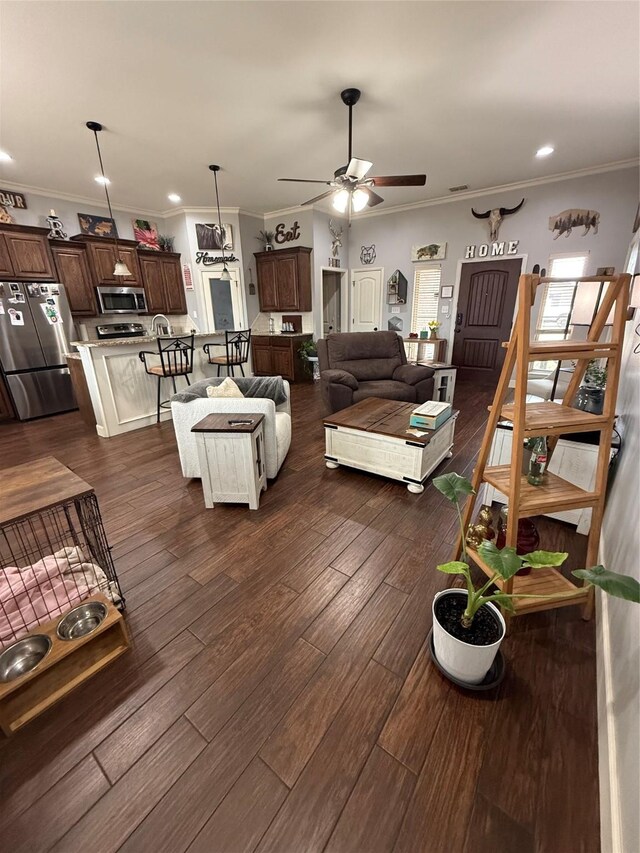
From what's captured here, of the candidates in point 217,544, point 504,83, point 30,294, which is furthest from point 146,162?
point 217,544

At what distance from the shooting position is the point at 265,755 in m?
1.11

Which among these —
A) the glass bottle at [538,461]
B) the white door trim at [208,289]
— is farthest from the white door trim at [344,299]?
the glass bottle at [538,461]

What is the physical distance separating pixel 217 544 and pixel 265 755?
1.14 meters

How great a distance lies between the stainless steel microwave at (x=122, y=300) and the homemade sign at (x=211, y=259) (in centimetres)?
115

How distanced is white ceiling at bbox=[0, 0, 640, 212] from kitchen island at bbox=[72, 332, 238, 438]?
2.06 metres

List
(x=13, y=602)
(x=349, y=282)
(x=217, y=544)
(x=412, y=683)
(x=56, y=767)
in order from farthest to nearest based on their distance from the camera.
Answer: (x=349, y=282) < (x=217, y=544) < (x=13, y=602) < (x=412, y=683) < (x=56, y=767)

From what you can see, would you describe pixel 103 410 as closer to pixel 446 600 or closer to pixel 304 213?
pixel 446 600

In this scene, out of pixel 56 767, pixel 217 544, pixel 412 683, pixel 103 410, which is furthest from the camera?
pixel 103 410

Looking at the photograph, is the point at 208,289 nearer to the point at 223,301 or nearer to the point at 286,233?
the point at 223,301

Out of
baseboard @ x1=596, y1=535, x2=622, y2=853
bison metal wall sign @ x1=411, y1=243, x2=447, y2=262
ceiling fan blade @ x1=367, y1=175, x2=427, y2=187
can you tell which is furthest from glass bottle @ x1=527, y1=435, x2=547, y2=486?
bison metal wall sign @ x1=411, y1=243, x2=447, y2=262

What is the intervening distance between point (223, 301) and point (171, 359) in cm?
251

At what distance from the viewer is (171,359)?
428 cm

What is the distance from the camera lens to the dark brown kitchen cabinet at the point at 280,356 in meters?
6.09

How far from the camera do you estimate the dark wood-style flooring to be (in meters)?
0.95
